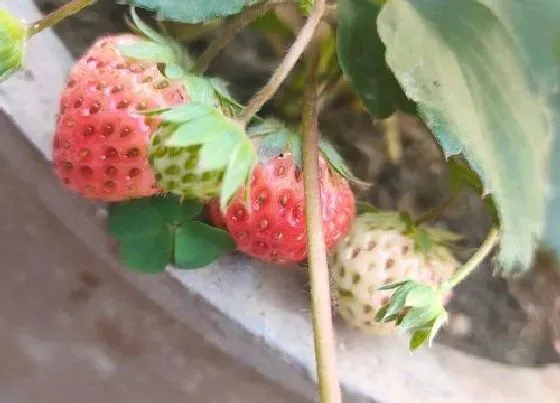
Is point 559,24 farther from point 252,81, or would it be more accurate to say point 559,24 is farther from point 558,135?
point 252,81

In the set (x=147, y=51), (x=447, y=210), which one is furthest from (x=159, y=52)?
(x=447, y=210)

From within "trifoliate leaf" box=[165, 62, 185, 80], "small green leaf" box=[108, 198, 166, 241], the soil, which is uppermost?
"trifoliate leaf" box=[165, 62, 185, 80]

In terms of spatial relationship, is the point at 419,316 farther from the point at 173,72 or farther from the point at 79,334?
the point at 79,334

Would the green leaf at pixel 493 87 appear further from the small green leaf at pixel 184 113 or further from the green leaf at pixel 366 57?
the small green leaf at pixel 184 113

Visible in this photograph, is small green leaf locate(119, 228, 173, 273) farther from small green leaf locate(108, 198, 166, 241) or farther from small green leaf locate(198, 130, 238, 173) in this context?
small green leaf locate(198, 130, 238, 173)

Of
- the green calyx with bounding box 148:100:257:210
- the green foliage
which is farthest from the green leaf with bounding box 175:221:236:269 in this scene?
the green calyx with bounding box 148:100:257:210

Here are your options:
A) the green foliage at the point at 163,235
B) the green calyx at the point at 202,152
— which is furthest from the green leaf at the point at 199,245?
the green calyx at the point at 202,152

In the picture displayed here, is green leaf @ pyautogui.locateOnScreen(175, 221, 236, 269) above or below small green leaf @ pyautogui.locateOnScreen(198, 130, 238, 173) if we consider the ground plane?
below
